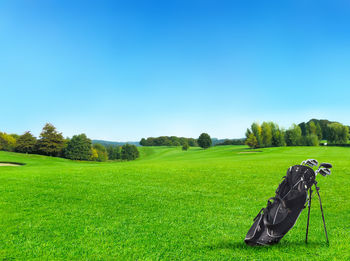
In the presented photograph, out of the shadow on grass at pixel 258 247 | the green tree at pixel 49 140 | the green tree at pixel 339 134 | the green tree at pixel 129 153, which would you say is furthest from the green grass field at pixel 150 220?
the green tree at pixel 129 153

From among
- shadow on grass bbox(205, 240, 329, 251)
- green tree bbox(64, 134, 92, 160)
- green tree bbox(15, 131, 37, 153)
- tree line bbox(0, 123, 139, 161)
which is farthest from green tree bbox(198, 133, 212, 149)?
shadow on grass bbox(205, 240, 329, 251)

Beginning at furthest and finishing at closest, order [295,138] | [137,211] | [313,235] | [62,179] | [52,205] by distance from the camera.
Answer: [295,138]
[62,179]
[52,205]
[137,211]
[313,235]

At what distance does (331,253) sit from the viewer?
4.32 m

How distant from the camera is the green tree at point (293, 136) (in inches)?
2773

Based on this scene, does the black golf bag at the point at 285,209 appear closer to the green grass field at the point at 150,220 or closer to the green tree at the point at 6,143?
the green grass field at the point at 150,220

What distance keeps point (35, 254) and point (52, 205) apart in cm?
376

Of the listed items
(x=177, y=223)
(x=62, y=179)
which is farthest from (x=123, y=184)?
(x=177, y=223)

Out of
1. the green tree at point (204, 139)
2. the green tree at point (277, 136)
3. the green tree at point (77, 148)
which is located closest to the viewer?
the green tree at point (77, 148)

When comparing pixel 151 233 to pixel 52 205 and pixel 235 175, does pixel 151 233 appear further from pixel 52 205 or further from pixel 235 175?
pixel 235 175

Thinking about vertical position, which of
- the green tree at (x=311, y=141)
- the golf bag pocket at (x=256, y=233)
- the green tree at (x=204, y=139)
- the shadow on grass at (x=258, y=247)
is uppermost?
the green tree at (x=204, y=139)

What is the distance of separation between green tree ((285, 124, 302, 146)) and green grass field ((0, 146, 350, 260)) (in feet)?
211

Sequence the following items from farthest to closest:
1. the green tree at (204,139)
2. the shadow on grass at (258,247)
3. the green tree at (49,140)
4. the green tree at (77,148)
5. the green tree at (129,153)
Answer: the green tree at (129,153) → the green tree at (204,139) → the green tree at (77,148) → the green tree at (49,140) → the shadow on grass at (258,247)

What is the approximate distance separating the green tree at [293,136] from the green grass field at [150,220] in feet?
211

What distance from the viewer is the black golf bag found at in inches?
172
